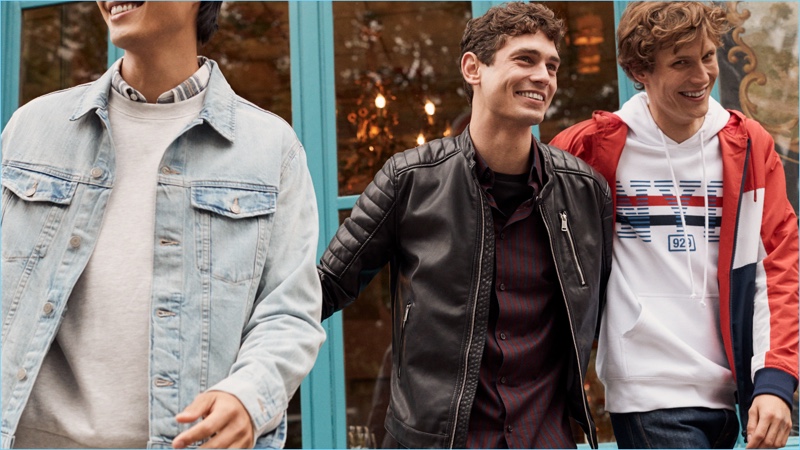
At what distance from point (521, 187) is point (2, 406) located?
1612 mm

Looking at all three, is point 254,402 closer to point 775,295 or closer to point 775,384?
point 775,384

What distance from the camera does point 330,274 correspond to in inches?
111

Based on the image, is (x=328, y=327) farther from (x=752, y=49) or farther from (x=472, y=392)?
(x=752, y=49)

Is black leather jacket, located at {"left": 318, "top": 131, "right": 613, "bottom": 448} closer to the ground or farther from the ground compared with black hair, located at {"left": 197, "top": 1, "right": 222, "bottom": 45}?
closer to the ground

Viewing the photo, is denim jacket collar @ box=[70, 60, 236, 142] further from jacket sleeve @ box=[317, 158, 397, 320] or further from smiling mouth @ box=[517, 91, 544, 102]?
smiling mouth @ box=[517, 91, 544, 102]

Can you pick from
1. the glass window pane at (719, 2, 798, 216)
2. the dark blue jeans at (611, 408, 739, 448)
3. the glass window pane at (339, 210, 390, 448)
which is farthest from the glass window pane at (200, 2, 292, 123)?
the dark blue jeans at (611, 408, 739, 448)

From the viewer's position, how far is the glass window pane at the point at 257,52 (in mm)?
4012

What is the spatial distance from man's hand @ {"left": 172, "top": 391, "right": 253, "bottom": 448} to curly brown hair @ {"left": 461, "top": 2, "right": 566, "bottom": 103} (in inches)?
60.7

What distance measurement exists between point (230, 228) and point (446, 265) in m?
0.80

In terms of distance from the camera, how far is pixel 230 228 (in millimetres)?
2154

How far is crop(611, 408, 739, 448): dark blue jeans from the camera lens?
2.71m

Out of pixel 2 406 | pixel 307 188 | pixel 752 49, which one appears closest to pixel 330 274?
pixel 307 188

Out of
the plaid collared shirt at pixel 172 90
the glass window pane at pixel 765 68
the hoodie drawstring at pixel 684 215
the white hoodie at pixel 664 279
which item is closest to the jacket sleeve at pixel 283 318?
the plaid collared shirt at pixel 172 90

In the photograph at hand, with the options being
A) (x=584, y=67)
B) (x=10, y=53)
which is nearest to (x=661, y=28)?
(x=584, y=67)
